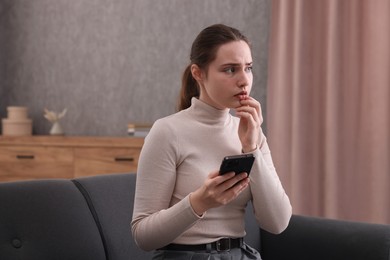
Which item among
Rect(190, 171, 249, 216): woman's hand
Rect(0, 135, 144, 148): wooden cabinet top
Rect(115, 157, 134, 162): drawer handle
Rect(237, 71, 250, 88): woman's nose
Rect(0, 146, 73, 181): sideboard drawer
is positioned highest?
Rect(237, 71, 250, 88): woman's nose

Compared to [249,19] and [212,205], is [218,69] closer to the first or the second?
[212,205]

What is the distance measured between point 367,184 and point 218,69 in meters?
2.20

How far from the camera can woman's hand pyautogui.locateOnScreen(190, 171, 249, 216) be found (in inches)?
72.5

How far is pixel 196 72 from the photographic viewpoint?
215 centimetres

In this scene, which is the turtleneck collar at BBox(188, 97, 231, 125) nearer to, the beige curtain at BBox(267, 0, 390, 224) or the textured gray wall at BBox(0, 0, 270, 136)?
the beige curtain at BBox(267, 0, 390, 224)

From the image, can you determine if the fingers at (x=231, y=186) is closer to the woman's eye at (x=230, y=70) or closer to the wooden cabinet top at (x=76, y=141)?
the woman's eye at (x=230, y=70)

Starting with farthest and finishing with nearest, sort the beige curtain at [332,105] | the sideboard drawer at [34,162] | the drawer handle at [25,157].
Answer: the drawer handle at [25,157] → the sideboard drawer at [34,162] → the beige curtain at [332,105]

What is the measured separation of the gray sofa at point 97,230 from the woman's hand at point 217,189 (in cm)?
60

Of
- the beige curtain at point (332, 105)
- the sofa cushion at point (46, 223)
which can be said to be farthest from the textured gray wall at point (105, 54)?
the sofa cushion at point (46, 223)

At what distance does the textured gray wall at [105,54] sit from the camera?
4805 mm

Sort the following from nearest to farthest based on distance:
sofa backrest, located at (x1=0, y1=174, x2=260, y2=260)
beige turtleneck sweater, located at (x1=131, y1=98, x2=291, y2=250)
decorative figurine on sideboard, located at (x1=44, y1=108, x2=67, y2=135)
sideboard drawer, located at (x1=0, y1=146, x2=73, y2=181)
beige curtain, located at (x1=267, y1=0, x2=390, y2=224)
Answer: beige turtleneck sweater, located at (x1=131, y1=98, x2=291, y2=250) → sofa backrest, located at (x1=0, y1=174, x2=260, y2=260) → beige curtain, located at (x1=267, y1=0, x2=390, y2=224) → sideboard drawer, located at (x1=0, y1=146, x2=73, y2=181) → decorative figurine on sideboard, located at (x1=44, y1=108, x2=67, y2=135)

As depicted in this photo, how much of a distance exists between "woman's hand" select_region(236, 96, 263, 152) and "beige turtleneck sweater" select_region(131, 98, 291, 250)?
0.04 meters

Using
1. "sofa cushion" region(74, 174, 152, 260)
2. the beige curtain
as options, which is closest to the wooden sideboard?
the beige curtain

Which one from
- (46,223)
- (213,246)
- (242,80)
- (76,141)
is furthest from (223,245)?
(76,141)
